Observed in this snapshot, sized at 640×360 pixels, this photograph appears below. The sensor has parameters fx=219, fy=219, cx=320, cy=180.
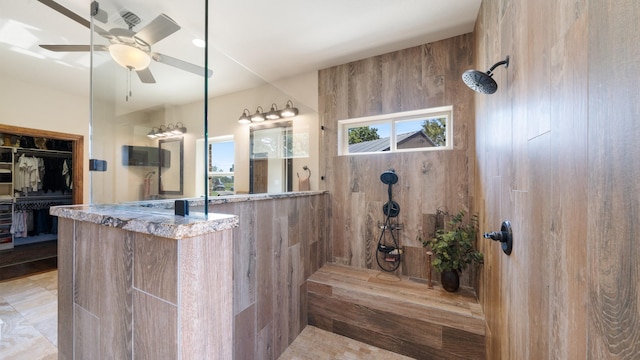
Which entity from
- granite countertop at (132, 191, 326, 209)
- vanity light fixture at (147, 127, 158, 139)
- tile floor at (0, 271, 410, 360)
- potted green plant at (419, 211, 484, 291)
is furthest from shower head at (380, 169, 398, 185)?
vanity light fixture at (147, 127, 158, 139)

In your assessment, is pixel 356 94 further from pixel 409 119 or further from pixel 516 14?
pixel 516 14

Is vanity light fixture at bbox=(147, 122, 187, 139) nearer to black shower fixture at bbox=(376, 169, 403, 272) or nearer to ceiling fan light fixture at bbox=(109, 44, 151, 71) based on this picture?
ceiling fan light fixture at bbox=(109, 44, 151, 71)

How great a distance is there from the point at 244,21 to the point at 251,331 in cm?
259

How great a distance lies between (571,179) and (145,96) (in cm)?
281

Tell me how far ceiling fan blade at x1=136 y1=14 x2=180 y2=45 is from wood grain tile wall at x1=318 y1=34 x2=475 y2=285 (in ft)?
5.49

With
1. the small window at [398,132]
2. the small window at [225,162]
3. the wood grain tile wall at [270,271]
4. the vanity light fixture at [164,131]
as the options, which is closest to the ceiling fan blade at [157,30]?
the vanity light fixture at [164,131]

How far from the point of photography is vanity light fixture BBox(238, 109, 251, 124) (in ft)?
10.3

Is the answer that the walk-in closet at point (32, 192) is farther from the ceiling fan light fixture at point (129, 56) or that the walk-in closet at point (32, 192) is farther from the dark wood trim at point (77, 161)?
the ceiling fan light fixture at point (129, 56)

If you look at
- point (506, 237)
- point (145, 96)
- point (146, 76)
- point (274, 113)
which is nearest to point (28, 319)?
point (145, 96)

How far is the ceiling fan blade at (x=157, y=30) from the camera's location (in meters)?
1.66

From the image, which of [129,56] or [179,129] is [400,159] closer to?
[179,129]

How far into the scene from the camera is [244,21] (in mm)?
2031

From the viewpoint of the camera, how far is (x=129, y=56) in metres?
1.65

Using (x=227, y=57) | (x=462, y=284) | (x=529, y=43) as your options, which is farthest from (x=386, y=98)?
(x=462, y=284)
